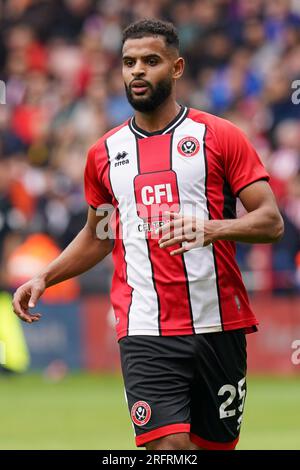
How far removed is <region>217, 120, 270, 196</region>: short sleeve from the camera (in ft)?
20.5

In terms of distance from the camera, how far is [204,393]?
6.37 m

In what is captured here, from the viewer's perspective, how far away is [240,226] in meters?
5.98

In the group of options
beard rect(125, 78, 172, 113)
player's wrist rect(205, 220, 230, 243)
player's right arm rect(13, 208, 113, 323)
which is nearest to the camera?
player's wrist rect(205, 220, 230, 243)

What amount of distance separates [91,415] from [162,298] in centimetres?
564

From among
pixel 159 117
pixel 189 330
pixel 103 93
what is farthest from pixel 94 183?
pixel 103 93

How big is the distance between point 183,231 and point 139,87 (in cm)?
101

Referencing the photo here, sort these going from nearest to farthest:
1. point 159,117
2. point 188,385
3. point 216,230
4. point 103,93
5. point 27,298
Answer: point 216,230 < point 188,385 < point 159,117 < point 27,298 < point 103,93

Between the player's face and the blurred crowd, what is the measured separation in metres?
7.93

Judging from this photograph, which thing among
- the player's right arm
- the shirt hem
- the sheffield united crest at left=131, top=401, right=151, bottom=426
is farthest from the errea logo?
the sheffield united crest at left=131, top=401, right=151, bottom=426

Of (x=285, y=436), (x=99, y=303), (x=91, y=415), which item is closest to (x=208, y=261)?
(x=285, y=436)

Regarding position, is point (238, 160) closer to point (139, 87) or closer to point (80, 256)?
point (139, 87)

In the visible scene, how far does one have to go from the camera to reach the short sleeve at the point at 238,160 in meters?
6.23

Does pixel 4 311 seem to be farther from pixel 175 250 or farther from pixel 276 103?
pixel 175 250

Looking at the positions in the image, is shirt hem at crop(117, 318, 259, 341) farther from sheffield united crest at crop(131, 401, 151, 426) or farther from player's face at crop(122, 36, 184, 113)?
player's face at crop(122, 36, 184, 113)
